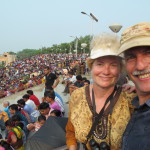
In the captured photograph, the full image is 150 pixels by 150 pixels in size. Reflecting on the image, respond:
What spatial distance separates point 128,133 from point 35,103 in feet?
18.8

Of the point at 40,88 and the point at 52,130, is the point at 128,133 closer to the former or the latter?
the point at 52,130

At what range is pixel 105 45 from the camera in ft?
4.78

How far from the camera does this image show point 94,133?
1.56 meters

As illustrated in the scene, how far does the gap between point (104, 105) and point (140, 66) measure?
62 centimetres

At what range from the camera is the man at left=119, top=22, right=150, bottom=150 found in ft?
3.19

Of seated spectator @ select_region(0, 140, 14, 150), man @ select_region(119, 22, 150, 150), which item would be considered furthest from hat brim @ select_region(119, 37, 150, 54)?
seated spectator @ select_region(0, 140, 14, 150)

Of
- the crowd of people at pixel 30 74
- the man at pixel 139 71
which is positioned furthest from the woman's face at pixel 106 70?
the crowd of people at pixel 30 74

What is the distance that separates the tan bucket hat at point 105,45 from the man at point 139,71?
294 mm

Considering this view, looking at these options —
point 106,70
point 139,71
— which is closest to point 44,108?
Answer: point 106,70

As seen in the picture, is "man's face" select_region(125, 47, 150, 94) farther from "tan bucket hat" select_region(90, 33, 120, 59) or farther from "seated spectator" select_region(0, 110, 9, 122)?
"seated spectator" select_region(0, 110, 9, 122)

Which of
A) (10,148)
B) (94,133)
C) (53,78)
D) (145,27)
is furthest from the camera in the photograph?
(53,78)

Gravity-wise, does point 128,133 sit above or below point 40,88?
above

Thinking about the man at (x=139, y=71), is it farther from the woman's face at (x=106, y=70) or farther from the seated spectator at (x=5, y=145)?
the seated spectator at (x=5, y=145)

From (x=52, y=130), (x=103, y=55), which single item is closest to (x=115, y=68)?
(x=103, y=55)
